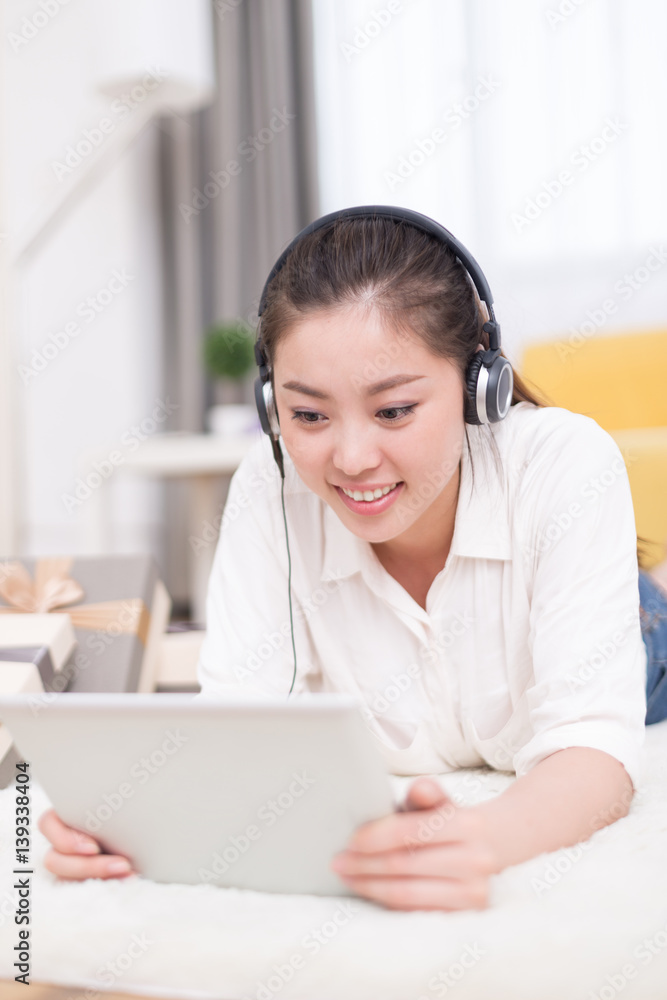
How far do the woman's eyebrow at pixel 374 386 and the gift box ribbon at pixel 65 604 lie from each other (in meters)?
0.47

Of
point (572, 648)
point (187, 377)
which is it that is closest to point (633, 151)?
point (187, 377)

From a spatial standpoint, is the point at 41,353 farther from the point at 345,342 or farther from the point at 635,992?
the point at 635,992

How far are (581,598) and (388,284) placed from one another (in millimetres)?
318

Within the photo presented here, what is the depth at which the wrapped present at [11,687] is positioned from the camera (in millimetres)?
873

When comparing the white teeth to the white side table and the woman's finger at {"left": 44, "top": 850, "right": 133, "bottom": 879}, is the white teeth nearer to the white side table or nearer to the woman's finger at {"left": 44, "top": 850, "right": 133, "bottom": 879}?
the woman's finger at {"left": 44, "top": 850, "right": 133, "bottom": 879}

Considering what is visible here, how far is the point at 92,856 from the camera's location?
0.65m

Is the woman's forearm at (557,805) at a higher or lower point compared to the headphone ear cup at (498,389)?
lower

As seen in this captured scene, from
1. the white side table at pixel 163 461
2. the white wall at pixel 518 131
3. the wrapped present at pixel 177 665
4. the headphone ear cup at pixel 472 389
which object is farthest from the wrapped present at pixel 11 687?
the white wall at pixel 518 131

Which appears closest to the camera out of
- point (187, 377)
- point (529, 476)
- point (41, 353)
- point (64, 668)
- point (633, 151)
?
point (529, 476)

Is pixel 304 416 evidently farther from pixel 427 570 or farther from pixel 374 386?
pixel 427 570

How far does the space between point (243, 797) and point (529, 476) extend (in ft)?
1.41

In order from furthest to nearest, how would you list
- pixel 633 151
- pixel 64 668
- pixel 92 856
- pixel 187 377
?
pixel 187 377 → pixel 633 151 → pixel 64 668 → pixel 92 856

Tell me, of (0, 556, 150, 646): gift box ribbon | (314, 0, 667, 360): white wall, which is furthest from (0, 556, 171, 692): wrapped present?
(314, 0, 667, 360): white wall

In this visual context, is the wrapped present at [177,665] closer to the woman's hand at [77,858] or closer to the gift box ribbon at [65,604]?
the gift box ribbon at [65,604]
